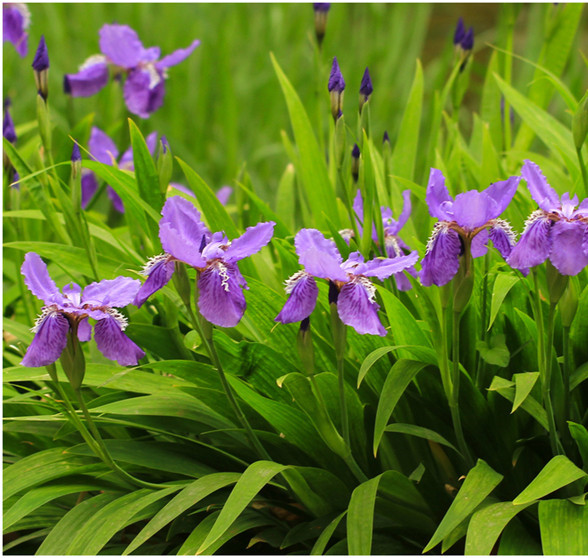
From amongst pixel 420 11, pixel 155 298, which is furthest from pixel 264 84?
pixel 155 298

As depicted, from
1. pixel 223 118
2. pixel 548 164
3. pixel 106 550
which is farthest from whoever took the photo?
pixel 223 118

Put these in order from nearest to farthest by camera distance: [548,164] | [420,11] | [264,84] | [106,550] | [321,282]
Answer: [106,550] < [321,282] < [548,164] < [264,84] < [420,11]

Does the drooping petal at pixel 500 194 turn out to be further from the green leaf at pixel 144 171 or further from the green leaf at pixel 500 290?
the green leaf at pixel 144 171

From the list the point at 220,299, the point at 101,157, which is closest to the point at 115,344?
the point at 220,299

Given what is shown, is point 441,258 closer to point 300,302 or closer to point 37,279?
point 300,302

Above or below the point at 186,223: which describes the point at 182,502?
below

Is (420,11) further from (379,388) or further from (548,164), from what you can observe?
(379,388)
